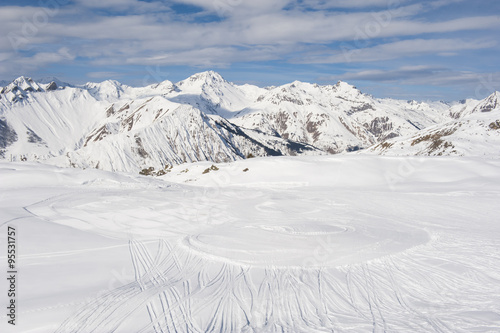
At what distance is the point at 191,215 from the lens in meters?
19.5

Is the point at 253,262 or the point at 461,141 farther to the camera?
the point at 461,141

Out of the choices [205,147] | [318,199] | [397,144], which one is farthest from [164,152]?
[318,199]

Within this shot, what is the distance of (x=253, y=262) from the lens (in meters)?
12.5

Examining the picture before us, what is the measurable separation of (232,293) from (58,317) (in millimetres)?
4557

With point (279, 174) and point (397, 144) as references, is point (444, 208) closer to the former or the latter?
point (279, 174)

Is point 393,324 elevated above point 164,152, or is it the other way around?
point 393,324

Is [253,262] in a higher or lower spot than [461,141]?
lower

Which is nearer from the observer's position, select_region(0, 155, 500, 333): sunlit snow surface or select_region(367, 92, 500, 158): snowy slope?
select_region(0, 155, 500, 333): sunlit snow surface

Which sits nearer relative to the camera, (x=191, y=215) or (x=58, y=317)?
(x=58, y=317)

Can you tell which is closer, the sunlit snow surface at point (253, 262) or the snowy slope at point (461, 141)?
the sunlit snow surface at point (253, 262)

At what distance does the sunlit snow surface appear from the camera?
841 cm

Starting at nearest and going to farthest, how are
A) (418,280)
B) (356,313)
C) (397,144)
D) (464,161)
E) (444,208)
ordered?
(356,313), (418,280), (444,208), (464,161), (397,144)

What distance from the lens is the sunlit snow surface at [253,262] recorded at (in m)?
8.41

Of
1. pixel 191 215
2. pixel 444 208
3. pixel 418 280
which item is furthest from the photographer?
pixel 444 208
